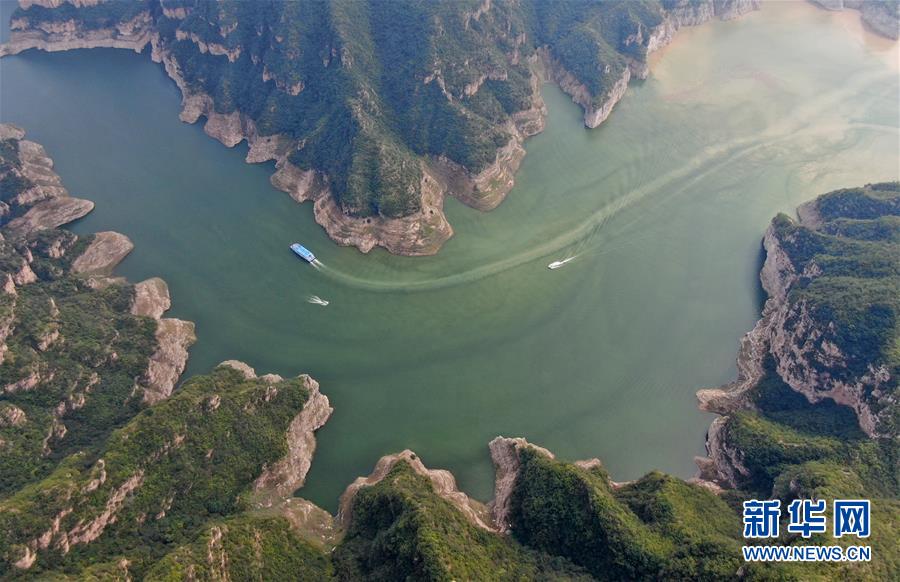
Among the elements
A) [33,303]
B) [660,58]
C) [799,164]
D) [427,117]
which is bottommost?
[33,303]

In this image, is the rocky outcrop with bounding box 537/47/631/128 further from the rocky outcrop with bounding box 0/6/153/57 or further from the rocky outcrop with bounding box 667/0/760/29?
the rocky outcrop with bounding box 0/6/153/57

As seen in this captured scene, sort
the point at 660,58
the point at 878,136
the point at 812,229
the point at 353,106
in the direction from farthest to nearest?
1. the point at 660,58
2. the point at 878,136
3. the point at 353,106
4. the point at 812,229

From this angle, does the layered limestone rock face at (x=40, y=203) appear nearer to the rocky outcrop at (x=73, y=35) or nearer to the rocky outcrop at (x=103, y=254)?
the rocky outcrop at (x=103, y=254)

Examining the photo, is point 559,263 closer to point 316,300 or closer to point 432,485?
point 316,300

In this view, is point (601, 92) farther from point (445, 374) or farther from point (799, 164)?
point (445, 374)

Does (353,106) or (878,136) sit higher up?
(353,106)

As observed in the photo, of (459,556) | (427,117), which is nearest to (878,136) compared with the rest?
(427,117)

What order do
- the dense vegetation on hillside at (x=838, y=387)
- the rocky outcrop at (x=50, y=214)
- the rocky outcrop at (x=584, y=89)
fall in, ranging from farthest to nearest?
the rocky outcrop at (x=584, y=89)
the rocky outcrop at (x=50, y=214)
the dense vegetation on hillside at (x=838, y=387)

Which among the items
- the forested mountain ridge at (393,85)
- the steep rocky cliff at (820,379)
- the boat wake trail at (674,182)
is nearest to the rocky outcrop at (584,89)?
the forested mountain ridge at (393,85)
